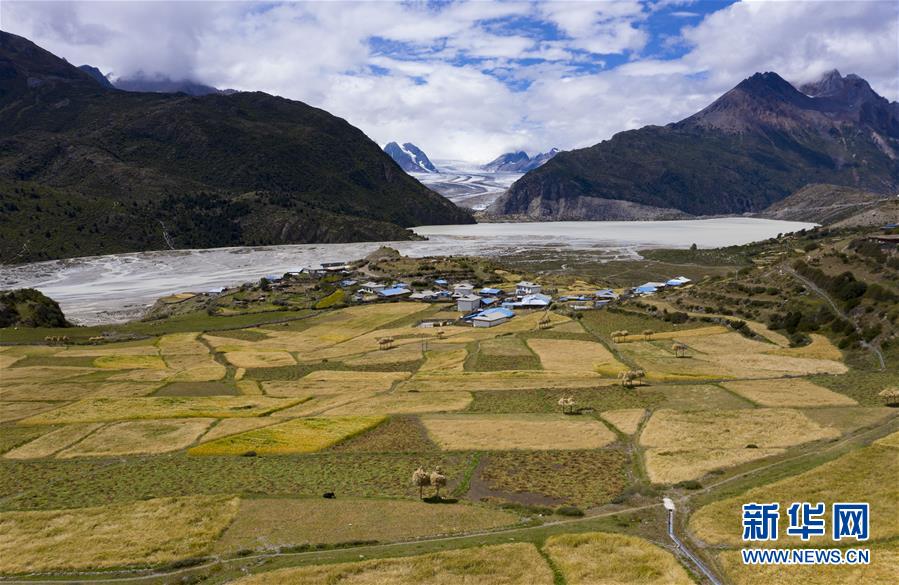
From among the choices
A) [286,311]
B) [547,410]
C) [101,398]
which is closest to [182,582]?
[547,410]

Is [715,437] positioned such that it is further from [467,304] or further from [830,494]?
[467,304]

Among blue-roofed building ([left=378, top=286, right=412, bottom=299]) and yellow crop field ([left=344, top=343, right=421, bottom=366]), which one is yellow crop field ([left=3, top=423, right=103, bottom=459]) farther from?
blue-roofed building ([left=378, top=286, right=412, bottom=299])

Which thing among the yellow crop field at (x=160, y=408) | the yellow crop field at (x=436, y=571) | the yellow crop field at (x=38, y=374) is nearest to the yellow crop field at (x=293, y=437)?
the yellow crop field at (x=160, y=408)

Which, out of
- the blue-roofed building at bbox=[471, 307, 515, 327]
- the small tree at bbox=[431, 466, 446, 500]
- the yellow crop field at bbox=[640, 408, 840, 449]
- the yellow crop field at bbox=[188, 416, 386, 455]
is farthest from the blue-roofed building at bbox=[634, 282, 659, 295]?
the small tree at bbox=[431, 466, 446, 500]

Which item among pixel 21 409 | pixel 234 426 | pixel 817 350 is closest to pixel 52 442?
pixel 234 426

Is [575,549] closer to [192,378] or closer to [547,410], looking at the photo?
[547,410]

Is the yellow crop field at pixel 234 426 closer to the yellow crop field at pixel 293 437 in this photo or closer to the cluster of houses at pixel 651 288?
the yellow crop field at pixel 293 437
